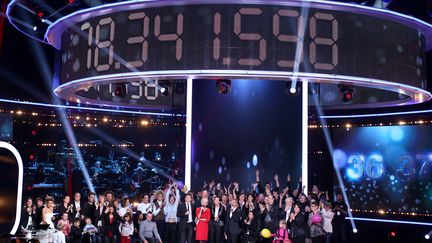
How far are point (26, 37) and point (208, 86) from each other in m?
5.38

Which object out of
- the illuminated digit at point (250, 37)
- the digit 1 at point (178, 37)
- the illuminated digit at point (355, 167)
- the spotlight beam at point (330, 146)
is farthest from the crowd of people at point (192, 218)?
the digit 1 at point (178, 37)

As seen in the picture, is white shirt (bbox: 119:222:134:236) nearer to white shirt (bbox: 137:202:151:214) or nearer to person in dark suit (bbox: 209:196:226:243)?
white shirt (bbox: 137:202:151:214)

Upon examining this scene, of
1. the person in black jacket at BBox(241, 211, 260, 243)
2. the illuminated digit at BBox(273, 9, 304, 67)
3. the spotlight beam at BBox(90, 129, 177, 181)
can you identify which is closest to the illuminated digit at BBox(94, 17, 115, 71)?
the illuminated digit at BBox(273, 9, 304, 67)

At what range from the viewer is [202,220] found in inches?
523

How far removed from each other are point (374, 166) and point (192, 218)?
6.65m

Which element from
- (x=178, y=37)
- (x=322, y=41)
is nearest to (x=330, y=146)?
(x=322, y=41)

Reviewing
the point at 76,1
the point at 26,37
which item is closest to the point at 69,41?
the point at 76,1

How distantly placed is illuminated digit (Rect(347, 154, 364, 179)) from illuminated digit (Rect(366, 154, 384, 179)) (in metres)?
0.24

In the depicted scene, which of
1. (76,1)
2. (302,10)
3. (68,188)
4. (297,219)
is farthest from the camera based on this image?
(68,188)

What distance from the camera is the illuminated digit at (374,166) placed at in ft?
55.9

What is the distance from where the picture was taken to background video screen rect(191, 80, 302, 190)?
52.4 feet

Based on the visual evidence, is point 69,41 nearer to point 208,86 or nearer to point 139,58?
point 139,58

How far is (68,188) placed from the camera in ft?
55.6

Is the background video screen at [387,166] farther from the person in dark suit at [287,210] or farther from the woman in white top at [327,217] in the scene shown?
the person in dark suit at [287,210]
